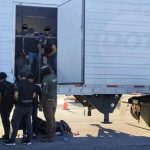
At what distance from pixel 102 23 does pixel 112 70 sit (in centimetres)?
120

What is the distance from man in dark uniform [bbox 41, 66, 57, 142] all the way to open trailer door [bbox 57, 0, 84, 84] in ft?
1.27

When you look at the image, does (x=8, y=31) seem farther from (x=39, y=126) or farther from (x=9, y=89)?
(x=39, y=126)

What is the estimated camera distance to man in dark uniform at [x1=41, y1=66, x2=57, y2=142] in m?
10.9

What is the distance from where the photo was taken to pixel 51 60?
37.7 feet

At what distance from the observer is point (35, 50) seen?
11.7 m

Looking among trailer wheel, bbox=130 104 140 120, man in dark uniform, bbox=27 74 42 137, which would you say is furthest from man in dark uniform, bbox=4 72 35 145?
trailer wheel, bbox=130 104 140 120

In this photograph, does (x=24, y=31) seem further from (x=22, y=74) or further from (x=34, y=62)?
(x=22, y=74)

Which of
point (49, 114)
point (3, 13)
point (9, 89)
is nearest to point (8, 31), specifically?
point (3, 13)

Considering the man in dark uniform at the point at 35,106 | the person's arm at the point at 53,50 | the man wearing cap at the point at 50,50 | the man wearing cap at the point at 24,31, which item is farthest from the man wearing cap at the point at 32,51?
the man in dark uniform at the point at 35,106

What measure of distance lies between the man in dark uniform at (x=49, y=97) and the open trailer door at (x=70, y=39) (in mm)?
388

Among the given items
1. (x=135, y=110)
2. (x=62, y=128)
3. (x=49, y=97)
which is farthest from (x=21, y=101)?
(x=135, y=110)

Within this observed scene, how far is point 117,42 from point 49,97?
222 cm

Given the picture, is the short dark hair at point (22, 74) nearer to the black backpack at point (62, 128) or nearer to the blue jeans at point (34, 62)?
the blue jeans at point (34, 62)

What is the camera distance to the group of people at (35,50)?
37.0 feet
